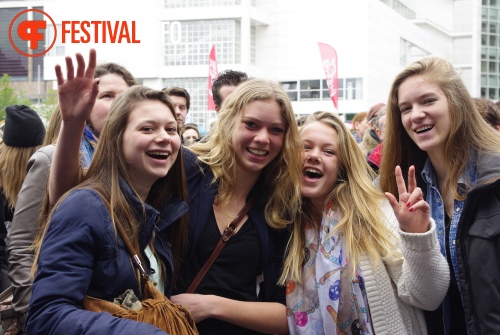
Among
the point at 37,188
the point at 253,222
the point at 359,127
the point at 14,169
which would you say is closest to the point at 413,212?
the point at 253,222

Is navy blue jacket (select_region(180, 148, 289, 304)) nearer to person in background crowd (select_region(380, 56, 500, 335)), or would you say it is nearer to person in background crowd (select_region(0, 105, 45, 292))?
person in background crowd (select_region(380, 56, 500, 335))

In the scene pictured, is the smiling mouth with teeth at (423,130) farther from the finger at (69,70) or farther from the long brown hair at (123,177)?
the finger at (69,70)

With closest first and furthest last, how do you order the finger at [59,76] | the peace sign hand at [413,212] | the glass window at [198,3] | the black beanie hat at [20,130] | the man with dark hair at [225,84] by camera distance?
the finger at [59,76], the peace sign hand at [413,212], the black beanie hat at [20,130], the man with dark hair at [225,84], the glass window at [198,3]

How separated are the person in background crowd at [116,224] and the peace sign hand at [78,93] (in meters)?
0.03

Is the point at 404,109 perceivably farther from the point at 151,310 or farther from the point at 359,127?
the point at 359,127

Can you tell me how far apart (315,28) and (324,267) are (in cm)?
5775

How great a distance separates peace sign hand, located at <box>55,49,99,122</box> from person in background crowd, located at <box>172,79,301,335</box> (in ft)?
2.82

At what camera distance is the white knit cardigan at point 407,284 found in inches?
124

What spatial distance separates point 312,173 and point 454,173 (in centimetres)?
81

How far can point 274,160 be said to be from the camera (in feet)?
12.0

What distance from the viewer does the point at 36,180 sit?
376 centimetres

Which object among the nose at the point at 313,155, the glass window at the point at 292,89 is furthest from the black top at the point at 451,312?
the glass window at the point at 292,89

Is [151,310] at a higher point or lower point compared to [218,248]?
lower

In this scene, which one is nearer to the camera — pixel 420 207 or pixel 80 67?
pixel 80 67
